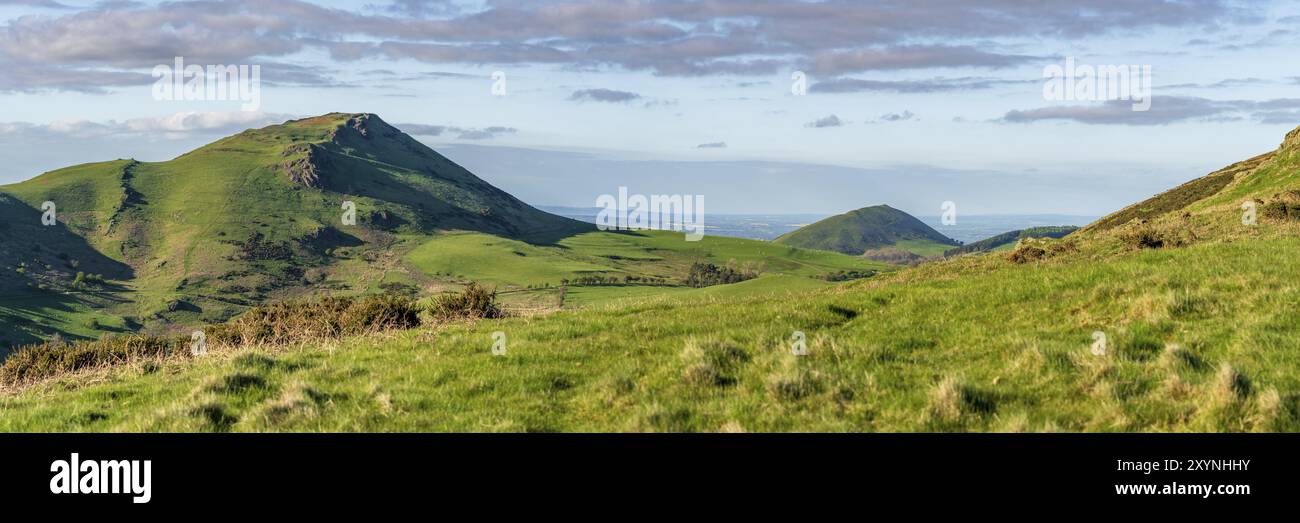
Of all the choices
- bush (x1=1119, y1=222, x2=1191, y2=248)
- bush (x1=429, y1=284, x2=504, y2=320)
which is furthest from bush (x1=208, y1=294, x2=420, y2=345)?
→ bush (x1=1119, y1=222, x2=1191, y2=248)

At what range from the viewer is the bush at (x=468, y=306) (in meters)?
25.4

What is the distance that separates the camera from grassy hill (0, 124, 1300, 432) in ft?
36.5

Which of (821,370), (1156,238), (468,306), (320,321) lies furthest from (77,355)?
(1156,238)

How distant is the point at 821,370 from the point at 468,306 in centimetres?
1480

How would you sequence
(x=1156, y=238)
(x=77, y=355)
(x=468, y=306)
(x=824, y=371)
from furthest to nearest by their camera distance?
(x=1156, y=238) < (x=468, y=306) < (x=77, y=355) < (x=824, y=371)

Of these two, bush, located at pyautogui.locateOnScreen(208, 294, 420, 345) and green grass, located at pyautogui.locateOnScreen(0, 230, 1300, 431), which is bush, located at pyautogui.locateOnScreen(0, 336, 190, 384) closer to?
bush, located at pyautogui.locateOnScreen(208, 294, 420, 345)

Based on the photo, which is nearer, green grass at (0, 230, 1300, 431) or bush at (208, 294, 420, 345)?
green grass at (0, 230, 1300, 431)

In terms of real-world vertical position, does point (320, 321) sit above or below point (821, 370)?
below

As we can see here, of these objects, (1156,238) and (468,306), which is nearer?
(468,306)

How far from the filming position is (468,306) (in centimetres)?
2577

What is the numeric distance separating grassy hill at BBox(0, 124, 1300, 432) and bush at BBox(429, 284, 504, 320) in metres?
2.38

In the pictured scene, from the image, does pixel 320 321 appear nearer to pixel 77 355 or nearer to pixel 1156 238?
pixel 77 355
